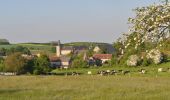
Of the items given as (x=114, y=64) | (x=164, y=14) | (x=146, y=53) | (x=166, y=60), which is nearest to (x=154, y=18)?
(x=164, y=14)

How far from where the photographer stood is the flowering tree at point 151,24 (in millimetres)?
12231

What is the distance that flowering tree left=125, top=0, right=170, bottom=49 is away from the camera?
12231 millimetres

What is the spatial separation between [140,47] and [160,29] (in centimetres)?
87

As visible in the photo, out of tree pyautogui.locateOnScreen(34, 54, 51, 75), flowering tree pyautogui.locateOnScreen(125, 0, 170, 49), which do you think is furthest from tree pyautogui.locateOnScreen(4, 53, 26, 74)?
flowering tree pyautogui.locateOnScreen(125, 0, 170, 49)

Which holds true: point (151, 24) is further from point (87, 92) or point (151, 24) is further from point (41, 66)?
point (41, 66)

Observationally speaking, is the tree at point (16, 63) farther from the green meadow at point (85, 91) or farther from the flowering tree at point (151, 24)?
the flowering tree at point (151, 24)

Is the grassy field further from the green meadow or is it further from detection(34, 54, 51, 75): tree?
detection(34, 54, 51, 75): tree

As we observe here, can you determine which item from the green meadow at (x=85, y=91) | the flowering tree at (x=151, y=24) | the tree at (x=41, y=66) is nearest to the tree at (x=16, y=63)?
the tree at (x=41, y=66)

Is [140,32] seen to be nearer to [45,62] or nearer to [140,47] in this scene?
[140,47]

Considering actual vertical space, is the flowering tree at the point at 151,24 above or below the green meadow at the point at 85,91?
above

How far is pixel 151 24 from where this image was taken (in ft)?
40.8

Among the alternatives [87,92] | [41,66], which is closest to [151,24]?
[87,92]

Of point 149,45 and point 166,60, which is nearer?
point 149,45

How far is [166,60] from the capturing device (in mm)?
109188
